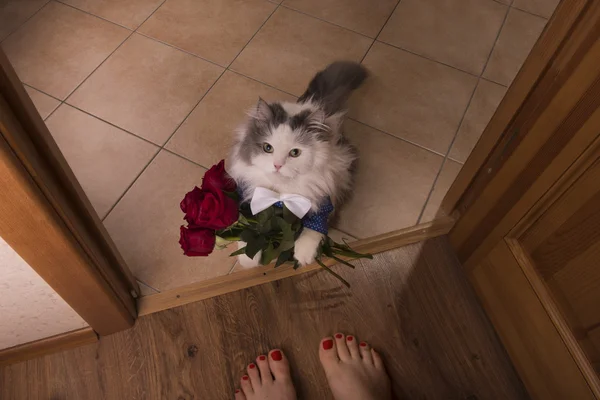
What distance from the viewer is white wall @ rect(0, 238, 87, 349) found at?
2.59ft

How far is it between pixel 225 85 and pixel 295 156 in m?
0.80

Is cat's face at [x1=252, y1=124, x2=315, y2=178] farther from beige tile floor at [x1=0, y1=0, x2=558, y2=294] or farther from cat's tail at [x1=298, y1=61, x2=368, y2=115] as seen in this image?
beige tile floor at [x1=0, y1=0, x2=558, y2=294]

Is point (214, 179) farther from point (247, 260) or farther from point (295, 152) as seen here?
point (247, 260)

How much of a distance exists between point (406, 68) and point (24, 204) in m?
1.48

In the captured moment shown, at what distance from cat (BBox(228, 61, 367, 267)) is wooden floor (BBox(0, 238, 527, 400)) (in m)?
0.18

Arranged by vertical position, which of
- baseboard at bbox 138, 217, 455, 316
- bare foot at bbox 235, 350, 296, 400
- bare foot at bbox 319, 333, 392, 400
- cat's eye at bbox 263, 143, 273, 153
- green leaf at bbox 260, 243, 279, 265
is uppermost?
cat's eye at bbox 263, 143, 273, 153

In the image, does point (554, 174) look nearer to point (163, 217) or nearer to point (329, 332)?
point (329, 332)

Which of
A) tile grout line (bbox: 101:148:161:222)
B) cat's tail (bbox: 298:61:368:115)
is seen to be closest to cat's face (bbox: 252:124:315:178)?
cat's tail (bbox: 298:61:368:115)

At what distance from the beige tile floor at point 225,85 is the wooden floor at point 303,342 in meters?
0.15

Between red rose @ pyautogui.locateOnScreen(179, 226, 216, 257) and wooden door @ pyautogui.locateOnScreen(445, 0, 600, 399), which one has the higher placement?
red rose @ pyautogui.locateOnScreen(179, 226, 216, 257)

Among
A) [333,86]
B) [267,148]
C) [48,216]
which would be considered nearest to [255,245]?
[267,148]

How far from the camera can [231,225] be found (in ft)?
3.41

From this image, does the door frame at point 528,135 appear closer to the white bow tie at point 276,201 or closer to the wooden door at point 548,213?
the wooden door at point 548,213

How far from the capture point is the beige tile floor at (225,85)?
54.9 inches
